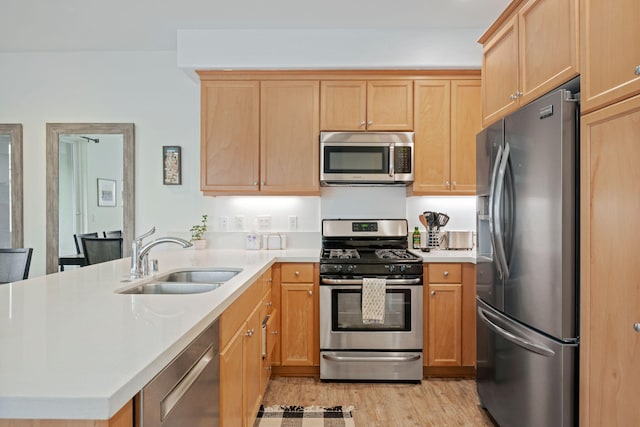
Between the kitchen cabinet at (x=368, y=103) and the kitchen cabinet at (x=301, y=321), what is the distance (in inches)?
46.1

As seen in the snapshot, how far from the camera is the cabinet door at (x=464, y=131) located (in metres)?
3.30

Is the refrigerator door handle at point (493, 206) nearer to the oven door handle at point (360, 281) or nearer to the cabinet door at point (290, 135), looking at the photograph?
the oven door handle at point (360, 281)

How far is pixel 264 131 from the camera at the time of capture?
3.34 meters

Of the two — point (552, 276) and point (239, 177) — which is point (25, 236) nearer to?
point (239, 177)

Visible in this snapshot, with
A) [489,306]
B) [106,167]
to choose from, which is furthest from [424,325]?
[106,167]

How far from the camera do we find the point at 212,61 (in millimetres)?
3242

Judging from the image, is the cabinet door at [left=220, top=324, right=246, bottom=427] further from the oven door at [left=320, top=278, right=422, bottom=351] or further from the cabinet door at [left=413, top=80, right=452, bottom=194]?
the cabinet door at [left=413, top=80, right=452, bottom=194]

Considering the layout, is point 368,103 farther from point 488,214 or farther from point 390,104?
point 488,214

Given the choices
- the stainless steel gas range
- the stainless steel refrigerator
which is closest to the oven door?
the stainless steel gas range

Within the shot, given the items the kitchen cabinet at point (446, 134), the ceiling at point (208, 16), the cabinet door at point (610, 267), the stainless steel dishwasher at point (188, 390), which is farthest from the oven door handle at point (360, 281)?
the ceiling at point (208, 16)

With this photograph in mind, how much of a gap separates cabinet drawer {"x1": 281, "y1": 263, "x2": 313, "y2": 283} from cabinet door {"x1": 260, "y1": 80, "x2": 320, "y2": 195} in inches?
25.6

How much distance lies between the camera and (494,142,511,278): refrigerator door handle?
2037 mm

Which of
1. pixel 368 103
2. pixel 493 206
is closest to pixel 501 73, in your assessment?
pixel 493 206

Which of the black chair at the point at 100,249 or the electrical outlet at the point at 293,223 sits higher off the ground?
the electrical outlet at the point at 293,223
